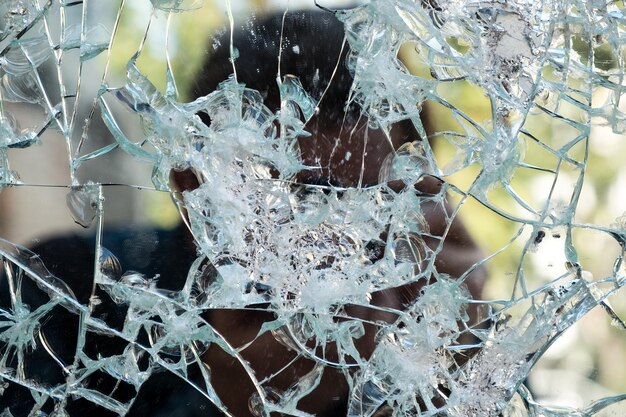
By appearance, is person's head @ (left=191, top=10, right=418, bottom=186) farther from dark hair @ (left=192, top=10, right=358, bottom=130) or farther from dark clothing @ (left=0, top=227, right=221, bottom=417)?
dark clothing @ (left=0, top=227, right=221, bottom=417)

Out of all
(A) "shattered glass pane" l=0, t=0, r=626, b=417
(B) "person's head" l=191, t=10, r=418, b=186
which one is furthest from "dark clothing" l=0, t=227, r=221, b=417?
(B) "person's head" l=191, t=10, r=418, b=186

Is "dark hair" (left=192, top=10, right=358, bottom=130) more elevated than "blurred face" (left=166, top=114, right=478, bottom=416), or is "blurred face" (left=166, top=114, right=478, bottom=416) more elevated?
"dark hair" (left=192, top=10, right=358, bottom=130)

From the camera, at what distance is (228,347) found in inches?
31.5

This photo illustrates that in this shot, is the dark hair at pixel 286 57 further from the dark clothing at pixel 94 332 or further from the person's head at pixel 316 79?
the dark clothing at pixel 94 332

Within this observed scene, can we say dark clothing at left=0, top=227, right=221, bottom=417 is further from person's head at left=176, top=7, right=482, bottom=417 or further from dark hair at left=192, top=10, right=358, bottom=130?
dark hair at left=192, top=10, right=358, bottom=130

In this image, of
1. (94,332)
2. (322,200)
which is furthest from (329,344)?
(94,332)

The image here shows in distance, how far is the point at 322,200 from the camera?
77 centimetres

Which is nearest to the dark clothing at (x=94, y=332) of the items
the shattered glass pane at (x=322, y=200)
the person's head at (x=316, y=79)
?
the shattered glass pane at (x=322, y=200)

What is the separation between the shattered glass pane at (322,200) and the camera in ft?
2.52

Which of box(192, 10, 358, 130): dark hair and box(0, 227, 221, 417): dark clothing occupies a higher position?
box(192, 10, 358, 130): dark hair

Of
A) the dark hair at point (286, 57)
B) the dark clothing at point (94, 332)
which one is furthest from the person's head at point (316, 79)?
the dark clothing at point (94, 332)

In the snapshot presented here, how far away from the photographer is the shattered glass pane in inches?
30.2

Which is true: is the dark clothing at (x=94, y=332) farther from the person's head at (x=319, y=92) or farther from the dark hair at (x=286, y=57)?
the dark hair at (x=286, y=57)

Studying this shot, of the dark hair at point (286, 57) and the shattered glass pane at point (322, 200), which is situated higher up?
the dark hair at point (286, 57)
